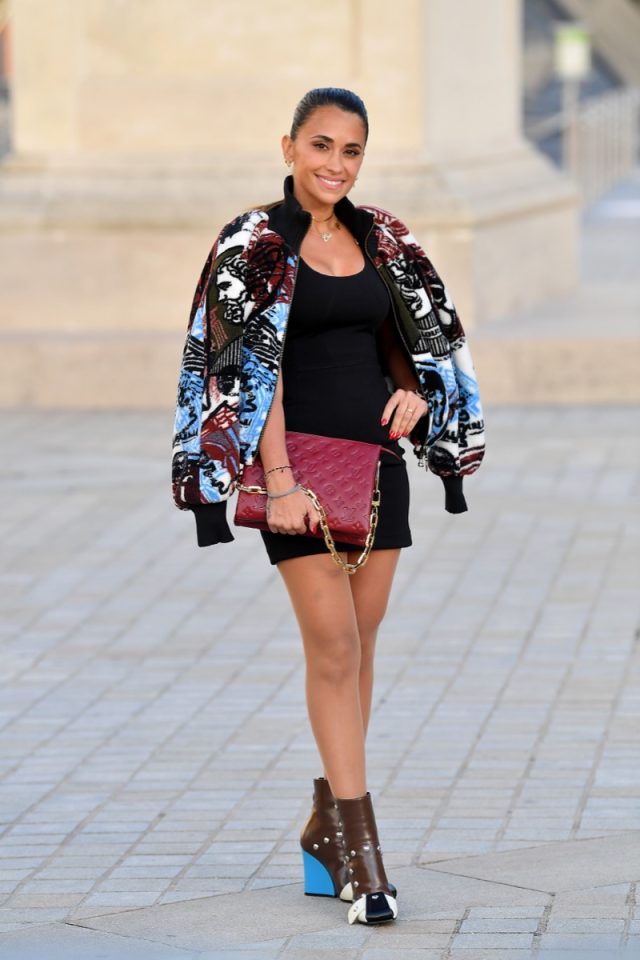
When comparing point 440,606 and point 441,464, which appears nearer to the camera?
point 441,464

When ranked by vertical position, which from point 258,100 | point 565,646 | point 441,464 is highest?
point 258,100

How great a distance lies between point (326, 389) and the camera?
4.29 meters

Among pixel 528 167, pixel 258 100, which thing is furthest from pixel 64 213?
pixel 528 167

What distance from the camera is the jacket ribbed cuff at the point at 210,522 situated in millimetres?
4176

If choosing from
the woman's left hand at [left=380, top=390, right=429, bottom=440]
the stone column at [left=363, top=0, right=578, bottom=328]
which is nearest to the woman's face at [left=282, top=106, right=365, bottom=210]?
the woman's left hand at [left=380, top=390, right=429, bottom=440]

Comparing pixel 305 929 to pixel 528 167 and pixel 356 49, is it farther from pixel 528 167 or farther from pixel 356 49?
pixel 528 167

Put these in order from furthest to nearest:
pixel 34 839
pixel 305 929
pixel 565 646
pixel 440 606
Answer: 1. pixel 440 606
2. pixel 565 646
3. pixel 34 839
4. pixel 305 929

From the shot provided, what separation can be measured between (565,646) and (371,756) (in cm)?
138

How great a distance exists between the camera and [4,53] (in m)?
43.7

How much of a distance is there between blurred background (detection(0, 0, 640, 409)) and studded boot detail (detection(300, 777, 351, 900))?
25.6 feet

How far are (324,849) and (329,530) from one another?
2.31ft

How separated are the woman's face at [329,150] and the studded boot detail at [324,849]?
126cm

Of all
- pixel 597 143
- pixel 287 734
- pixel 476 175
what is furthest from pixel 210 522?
pixel 597 143

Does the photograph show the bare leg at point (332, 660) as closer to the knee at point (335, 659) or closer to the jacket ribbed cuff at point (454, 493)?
the knee at point (335, 659)
